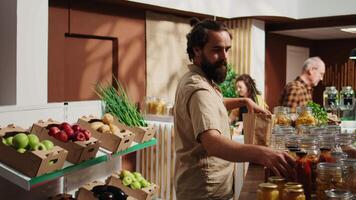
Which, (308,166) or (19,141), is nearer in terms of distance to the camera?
(308,166)

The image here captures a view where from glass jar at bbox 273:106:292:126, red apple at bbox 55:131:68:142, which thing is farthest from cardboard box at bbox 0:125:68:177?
glass jar at bbox 273:106:292:126

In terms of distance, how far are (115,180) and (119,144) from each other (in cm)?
65

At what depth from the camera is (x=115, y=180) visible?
10.2ft

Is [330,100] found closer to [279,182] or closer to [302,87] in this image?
[302,87]

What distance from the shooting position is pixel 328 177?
1539 millimetres

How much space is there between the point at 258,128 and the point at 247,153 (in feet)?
2.60

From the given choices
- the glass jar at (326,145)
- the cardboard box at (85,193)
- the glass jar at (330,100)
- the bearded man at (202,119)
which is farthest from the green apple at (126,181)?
the glass jar at (330,100)

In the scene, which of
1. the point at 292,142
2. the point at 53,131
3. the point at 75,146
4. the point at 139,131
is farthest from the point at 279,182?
the point at 139,131

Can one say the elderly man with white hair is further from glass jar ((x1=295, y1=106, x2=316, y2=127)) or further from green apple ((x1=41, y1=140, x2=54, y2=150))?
green apple ((x1=41, y1=140, x2=54, y2=150))

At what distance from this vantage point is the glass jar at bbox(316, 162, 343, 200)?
1528mm

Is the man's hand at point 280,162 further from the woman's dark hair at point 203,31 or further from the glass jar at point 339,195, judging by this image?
the woman's dark hair at point 203,31

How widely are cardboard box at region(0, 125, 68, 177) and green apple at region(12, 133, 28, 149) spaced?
0.07 feet

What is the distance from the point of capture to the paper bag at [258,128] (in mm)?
2525

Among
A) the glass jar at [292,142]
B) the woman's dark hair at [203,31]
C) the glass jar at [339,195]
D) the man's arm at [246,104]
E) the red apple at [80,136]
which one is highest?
the woman's dark hair at [203,31]
